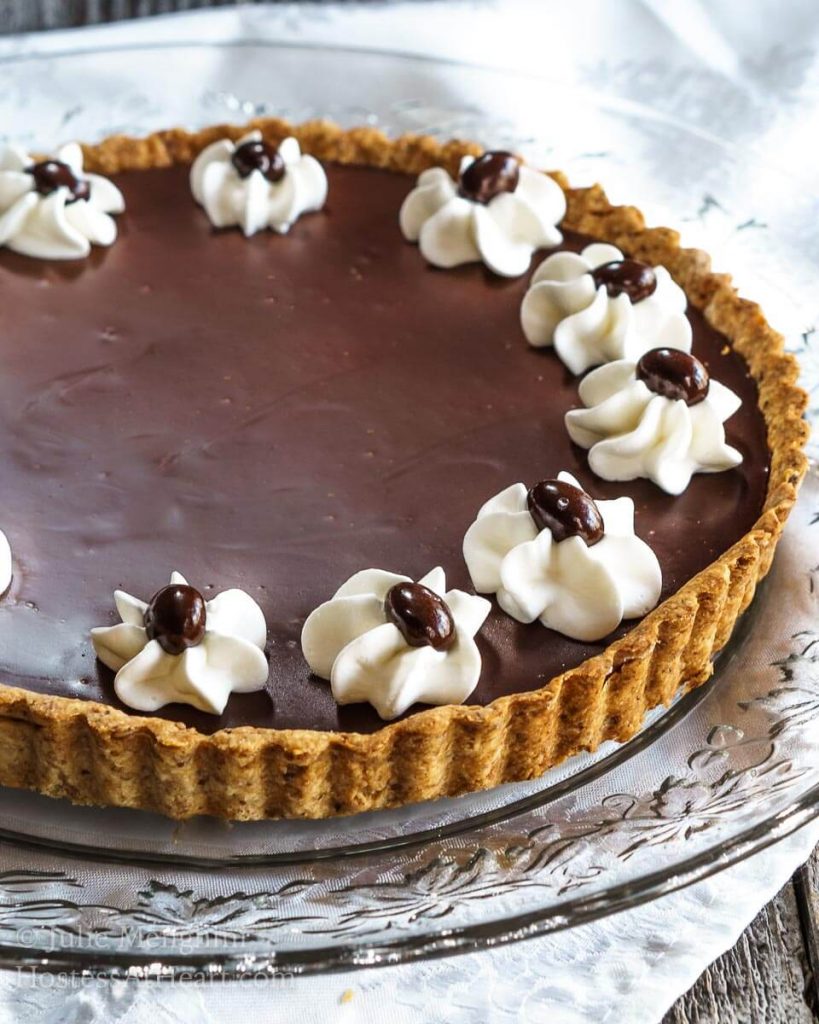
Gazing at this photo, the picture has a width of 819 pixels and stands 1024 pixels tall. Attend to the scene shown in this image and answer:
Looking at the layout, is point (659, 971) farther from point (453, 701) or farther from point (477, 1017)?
point (453, 701)

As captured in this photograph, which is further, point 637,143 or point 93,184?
point 637,143

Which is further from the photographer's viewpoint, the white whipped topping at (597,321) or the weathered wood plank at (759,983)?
the white whipped topping at (597,321)

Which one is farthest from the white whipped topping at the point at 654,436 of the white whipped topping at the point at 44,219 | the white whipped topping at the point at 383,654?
the white whipped topping at the point at 44,219

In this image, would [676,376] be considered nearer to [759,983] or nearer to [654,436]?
[654,436]

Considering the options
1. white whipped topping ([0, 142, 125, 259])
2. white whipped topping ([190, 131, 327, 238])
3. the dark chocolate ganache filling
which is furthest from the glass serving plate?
white whipped topping ([0, 142, 125, 259])

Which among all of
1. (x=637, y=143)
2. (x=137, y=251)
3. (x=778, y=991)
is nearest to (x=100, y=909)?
(x=778, y=991)

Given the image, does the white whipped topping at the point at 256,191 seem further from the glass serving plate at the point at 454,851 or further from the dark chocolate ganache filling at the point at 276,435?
the glass serving plate at the point at 454,851
